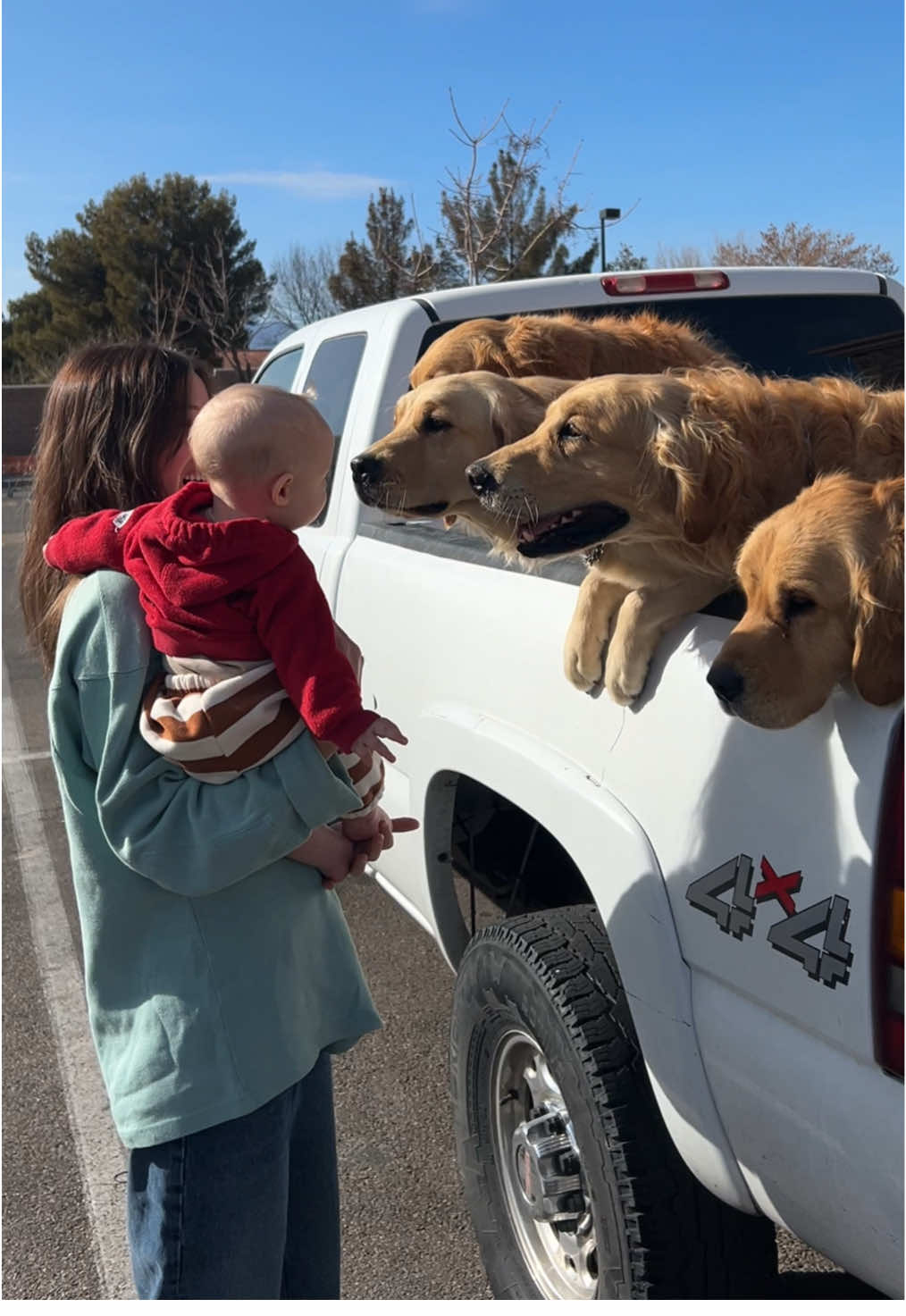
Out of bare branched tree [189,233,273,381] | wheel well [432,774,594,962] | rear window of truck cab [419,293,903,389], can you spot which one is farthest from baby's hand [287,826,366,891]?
bare branched tree [189,233,273,381]

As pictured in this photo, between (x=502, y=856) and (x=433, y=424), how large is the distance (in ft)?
4.94

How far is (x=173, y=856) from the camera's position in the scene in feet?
5.84

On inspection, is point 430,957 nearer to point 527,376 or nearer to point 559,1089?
point 559,1089

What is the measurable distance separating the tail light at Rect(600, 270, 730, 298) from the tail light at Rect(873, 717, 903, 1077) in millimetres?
2800

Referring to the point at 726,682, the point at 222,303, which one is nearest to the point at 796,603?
the point at 726,682

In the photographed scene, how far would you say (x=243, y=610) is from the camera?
71.4 inches

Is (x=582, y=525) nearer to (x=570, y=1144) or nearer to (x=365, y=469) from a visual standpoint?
(x=365, y=469)

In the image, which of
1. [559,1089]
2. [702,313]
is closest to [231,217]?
[702,313]

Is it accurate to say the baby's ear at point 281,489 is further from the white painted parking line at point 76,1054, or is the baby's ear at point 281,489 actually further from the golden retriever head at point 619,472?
the white painted parking line at point 76,1054

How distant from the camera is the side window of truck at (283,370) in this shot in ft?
17.1

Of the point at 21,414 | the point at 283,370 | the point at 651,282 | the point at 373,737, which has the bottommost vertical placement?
the point at 373,737

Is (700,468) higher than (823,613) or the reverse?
higher

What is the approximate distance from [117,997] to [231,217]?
41.4 m

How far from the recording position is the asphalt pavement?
9.50 feet
